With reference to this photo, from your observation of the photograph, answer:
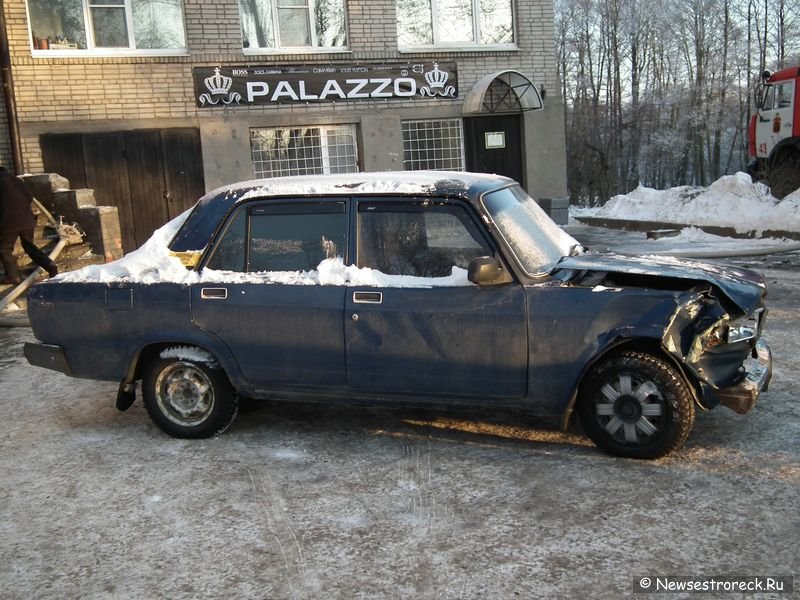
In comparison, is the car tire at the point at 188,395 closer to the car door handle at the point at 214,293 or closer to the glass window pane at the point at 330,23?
the car door handle at the point at 214,293

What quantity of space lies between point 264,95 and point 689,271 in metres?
12.6

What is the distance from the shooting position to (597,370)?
444 centimetres

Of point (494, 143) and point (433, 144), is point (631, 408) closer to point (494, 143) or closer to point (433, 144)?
point (433, 144)

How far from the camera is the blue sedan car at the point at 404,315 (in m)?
4.37

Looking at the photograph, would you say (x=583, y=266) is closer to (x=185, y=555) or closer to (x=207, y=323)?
(x=207, y=323)

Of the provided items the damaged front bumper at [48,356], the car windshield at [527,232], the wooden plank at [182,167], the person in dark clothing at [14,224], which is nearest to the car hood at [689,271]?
the car windshield at [527,232]

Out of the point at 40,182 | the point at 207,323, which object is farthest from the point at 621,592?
the point at 40,182

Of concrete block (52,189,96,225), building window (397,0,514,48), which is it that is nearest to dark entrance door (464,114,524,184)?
building window (397,0,514,48)

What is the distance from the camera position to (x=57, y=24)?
48.3 ft

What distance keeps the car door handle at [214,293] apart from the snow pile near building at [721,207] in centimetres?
1151

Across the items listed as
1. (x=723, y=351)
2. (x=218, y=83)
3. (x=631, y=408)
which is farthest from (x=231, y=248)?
(x=218, y=83)

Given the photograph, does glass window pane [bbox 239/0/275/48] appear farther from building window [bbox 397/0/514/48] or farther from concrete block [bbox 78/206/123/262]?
concrete block [bbox 78/206/123/262]

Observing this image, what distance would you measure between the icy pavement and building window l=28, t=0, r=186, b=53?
11.2 meters

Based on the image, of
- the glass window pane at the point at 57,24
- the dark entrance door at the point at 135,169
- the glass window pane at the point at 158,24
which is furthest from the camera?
the glass window pane at the point at 158,24
